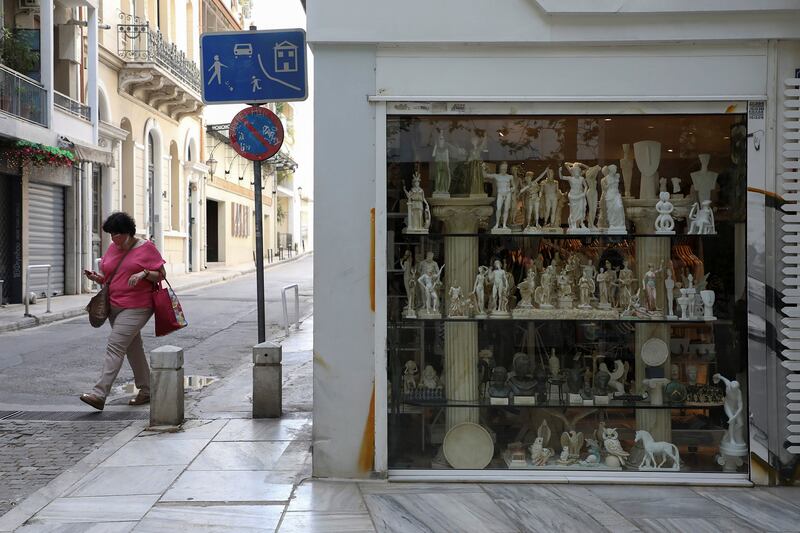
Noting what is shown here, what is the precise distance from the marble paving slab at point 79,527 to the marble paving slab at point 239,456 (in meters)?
1.10

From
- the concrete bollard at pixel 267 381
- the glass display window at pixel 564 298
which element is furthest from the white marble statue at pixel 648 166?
the concrete bollard at pixel 267 381

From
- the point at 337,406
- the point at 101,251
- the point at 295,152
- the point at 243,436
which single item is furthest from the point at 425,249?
the point at 295,152

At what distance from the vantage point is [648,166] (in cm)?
561

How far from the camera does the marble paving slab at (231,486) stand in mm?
5031

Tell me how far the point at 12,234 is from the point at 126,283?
13.2m

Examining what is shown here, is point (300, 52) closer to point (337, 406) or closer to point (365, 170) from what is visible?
point (365, 170)

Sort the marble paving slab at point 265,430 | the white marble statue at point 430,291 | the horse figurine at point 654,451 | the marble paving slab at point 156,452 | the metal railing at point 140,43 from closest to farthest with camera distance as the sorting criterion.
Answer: the horse figurine at point 654,451 → the white marble statue at point 430,291 → the marble paving slab at point 156,452 → the marble paving slab at point 265,430 → the metal railing at point 140,43

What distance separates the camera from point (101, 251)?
24.7 metres

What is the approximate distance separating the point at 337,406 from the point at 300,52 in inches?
120

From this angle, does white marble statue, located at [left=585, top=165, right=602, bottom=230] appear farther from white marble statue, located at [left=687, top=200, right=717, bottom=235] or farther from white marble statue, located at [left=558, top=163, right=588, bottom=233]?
white marble statue, located at [left=687, top=200, right=717, bottom=235]

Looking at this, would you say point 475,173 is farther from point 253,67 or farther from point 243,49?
point 243,49

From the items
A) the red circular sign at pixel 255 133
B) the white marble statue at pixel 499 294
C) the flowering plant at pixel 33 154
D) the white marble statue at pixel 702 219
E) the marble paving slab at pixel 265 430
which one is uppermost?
the flowering plant at pixel 33 154

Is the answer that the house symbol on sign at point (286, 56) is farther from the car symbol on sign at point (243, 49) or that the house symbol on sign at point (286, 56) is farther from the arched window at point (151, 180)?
the arched window at point (151, 180)

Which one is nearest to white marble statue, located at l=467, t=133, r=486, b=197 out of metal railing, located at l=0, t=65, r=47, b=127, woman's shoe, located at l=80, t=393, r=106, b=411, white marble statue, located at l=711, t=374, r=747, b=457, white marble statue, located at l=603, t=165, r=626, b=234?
white marble statue, located at l=603, t=165, r=626, b=234
